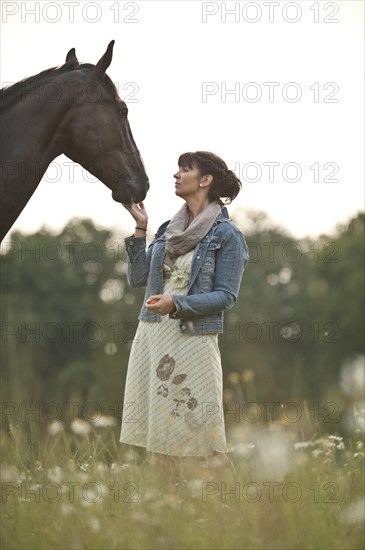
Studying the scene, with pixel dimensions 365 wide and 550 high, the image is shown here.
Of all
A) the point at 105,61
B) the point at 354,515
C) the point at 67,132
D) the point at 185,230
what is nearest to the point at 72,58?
the point at 105,61

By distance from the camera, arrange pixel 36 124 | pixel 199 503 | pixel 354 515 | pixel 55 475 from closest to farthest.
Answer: pixel 354 515 → pixel 199 503 → pixel 36 124 → pixel 55 475

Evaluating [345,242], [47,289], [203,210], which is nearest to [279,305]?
[345,242]

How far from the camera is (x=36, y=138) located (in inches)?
193

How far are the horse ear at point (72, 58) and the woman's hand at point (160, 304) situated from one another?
1.49 metres

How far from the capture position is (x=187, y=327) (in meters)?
5.31

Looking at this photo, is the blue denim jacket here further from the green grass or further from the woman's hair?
the green grass

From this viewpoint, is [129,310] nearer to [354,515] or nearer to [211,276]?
[211,276]

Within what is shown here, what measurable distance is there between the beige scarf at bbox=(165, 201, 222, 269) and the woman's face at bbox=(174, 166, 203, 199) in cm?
12

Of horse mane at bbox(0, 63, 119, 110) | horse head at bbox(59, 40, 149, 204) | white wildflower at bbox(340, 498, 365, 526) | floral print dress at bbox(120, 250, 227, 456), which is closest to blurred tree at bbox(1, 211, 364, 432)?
floral print dress at bbox(120, 250, 227, 456)

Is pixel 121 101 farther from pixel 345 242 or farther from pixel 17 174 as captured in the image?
pixel 345 242

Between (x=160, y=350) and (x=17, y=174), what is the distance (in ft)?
4.64

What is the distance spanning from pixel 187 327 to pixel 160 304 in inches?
15.8

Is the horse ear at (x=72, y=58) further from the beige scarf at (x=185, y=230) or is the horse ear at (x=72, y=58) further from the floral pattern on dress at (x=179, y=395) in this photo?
the floral pattern on dress at (x=179, y=395)

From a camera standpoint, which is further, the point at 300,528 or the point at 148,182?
the point at 148,182
